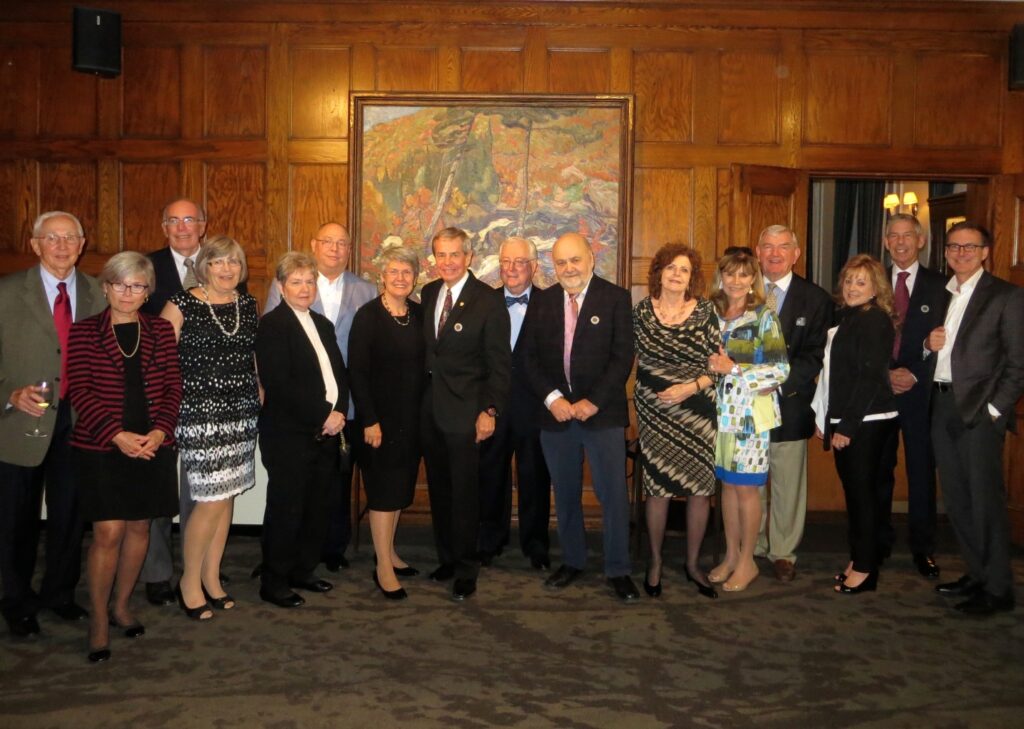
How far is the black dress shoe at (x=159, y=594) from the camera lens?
439 centimetres

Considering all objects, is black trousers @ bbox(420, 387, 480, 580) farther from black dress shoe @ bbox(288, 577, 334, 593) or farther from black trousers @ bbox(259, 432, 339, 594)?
black dress shoe @ bbox(288, 577, 334, 593)

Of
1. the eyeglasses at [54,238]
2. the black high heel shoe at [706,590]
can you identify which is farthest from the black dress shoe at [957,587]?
the eyeglasses at [54,238]

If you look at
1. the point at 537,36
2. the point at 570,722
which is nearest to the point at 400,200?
the point at 537,36

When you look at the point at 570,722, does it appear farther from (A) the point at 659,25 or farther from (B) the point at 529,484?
(A) the point at 659,25

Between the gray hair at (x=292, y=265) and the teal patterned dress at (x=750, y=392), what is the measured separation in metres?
1.92

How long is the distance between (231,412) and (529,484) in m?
1.72

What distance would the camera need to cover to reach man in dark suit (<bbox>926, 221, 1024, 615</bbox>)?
172 inches

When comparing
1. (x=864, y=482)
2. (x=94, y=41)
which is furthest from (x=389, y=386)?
(x=94, y=41)

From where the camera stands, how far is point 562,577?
4750 millimetres

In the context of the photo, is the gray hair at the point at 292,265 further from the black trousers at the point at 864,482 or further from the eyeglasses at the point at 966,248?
the eyeglasses at the point at 966,248

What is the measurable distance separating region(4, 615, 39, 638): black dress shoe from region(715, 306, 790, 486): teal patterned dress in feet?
10.1

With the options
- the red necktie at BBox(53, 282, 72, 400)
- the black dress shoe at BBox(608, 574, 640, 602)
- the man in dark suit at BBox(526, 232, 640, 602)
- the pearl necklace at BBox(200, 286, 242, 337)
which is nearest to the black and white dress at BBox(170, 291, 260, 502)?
the pearl necklace at BBox(200, 286, 242, 337)

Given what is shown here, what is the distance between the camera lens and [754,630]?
4.13 meters

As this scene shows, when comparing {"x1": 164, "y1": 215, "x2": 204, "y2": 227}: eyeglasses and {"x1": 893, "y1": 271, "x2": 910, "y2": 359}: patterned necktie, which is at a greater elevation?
{"x1": 164, "y1": 215, "x2": 204, "y2": 227}: eyeglasses
